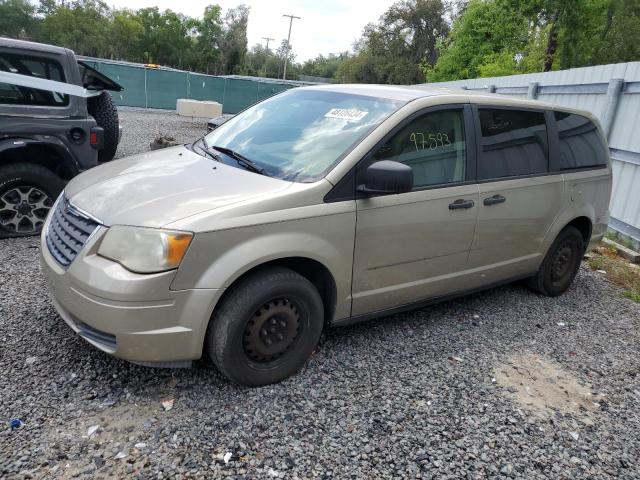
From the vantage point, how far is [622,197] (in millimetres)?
6938

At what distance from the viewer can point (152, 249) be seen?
8.20 ft

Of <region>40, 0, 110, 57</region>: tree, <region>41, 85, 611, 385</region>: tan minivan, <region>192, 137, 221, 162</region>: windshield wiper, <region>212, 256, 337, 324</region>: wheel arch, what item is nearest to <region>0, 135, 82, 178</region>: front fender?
<region>41, 85, 611, 385</region>: tan minivan

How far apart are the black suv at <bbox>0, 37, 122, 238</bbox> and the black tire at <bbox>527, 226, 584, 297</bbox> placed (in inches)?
187

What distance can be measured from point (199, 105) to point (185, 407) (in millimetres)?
19563

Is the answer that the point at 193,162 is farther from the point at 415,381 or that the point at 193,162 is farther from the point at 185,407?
the point at 415,381

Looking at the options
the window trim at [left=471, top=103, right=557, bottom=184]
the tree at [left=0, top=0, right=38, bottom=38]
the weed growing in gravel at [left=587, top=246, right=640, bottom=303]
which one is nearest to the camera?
the window trim at [left=471, top=103, right=557, bottom=184]

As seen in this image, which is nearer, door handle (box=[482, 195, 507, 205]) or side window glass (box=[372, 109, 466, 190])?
side window glass (box=[372, 109, 466, 190])

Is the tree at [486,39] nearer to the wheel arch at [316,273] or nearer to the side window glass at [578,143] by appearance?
the side window glass at [578,143]

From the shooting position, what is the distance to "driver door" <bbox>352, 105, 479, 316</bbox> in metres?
3.20

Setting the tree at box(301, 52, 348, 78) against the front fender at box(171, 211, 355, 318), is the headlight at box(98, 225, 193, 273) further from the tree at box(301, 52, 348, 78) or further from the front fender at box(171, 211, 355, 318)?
the tree at box(301, 52, 348, 78)

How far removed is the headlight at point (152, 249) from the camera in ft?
8.19

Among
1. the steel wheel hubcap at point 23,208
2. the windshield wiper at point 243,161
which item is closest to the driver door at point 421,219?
the windshield wiper at point 243,161

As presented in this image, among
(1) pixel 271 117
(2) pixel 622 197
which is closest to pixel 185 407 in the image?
(1) pixel 271 117

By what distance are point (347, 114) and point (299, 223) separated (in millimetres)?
1014
